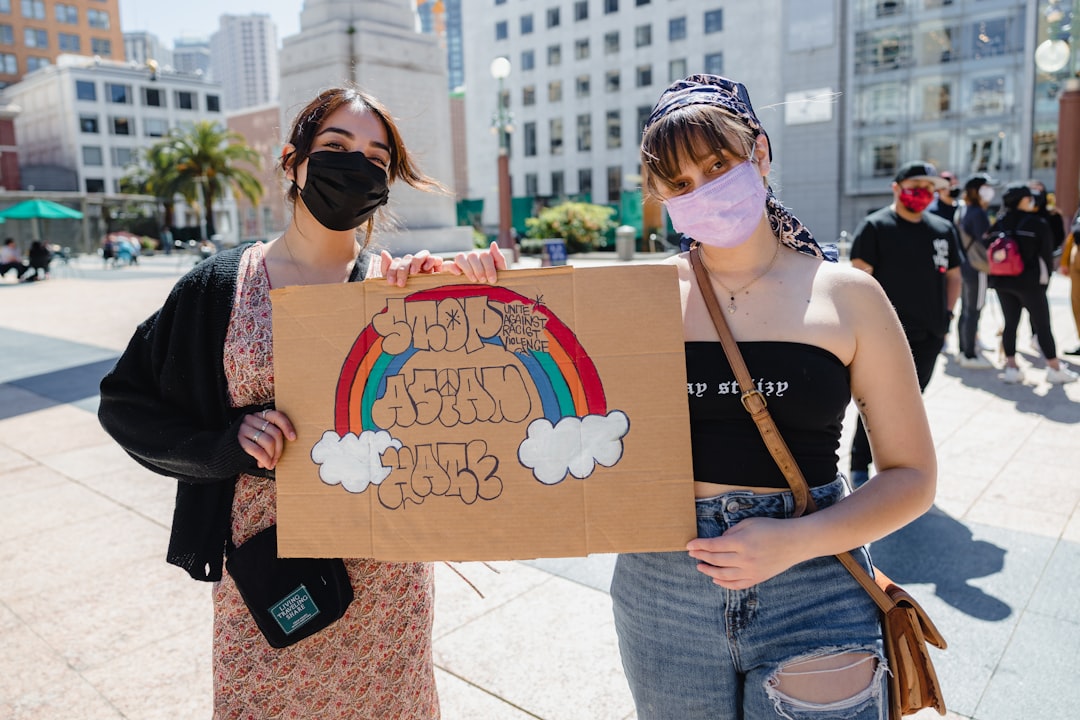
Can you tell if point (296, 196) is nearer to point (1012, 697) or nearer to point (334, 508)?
point (334, 508)

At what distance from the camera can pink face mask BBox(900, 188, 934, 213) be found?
17.8ft

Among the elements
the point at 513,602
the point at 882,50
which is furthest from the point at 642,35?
the point at 513,602

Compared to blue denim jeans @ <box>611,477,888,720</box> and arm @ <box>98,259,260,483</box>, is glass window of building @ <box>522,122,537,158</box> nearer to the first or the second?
arm @ <box>98,259,260,483</box>

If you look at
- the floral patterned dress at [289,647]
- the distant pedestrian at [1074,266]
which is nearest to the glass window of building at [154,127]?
the distant pedestrian at [1074,266]

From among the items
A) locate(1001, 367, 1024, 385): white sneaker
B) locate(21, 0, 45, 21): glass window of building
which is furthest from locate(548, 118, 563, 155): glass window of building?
locate(21, 0, 45, 21): glass window of building

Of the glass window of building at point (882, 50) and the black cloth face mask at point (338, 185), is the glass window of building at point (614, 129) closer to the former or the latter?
the glass window of building at point (882, 50)

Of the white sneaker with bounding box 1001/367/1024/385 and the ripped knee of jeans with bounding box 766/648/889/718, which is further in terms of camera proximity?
the white sneaker with bounding box 1001/367/1024/385

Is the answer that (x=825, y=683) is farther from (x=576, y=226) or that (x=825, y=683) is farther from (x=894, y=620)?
(x=576, y=226)

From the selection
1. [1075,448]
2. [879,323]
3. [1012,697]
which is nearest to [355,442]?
[879,323]

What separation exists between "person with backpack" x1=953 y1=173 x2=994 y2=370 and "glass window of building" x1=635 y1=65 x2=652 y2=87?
168 ft

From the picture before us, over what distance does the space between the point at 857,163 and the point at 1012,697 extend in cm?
5071

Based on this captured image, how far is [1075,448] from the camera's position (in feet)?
20.3

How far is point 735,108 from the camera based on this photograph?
1668 mm

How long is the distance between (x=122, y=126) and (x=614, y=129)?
1853 inches
